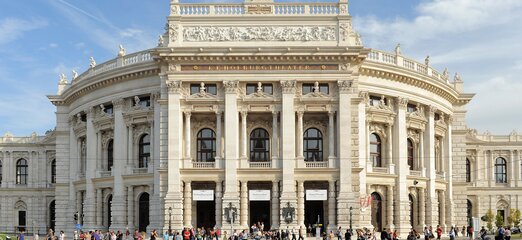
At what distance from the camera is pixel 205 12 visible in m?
68.9

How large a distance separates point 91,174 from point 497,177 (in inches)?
1894

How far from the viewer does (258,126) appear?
69438mm

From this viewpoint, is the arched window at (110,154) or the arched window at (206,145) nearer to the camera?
the arched window at (206,145)

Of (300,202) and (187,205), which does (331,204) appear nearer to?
(300,202)

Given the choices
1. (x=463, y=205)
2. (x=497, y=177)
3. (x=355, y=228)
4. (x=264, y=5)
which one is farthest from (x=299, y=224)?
(x=497, y=177)

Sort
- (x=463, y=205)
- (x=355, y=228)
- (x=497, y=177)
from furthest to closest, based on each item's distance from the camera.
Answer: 1. (x=497, y=177)
2. (x=463, y=205)
3. (x=355, y=228)

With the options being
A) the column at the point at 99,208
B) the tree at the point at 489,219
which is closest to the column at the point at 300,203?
the column at the point at 99,208

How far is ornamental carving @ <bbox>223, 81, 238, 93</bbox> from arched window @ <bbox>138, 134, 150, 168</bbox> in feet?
34.5

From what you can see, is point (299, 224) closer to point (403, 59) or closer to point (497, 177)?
point (403, 59)

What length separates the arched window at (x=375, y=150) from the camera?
74.0m

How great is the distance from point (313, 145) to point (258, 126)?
484 centimetres

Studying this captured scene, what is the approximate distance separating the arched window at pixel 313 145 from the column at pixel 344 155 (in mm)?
2559

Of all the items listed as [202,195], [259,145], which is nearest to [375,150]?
[259,145]

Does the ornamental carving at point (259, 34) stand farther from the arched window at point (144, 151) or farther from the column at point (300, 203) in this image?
the column at point (300, 203)
